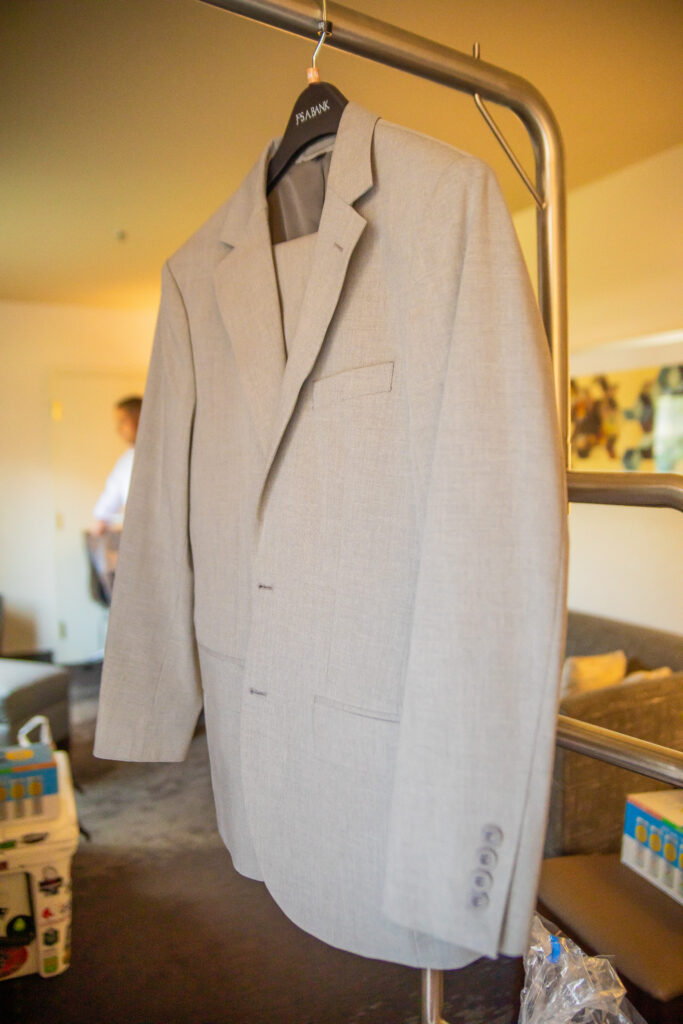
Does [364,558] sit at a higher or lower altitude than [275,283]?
lower

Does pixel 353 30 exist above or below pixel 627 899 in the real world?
above

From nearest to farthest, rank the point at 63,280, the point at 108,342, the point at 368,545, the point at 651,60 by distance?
1. the point at 368,545
2. the point at 651,60
3. the point at 63,280
4. the point at 108,342

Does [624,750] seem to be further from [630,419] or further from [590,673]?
[630,419]

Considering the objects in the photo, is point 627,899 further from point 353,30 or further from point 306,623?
point 353,30

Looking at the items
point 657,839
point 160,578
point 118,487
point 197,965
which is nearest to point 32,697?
point 197,965

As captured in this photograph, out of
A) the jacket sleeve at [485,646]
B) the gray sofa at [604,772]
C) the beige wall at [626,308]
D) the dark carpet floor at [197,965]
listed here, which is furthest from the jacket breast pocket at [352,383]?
the beige wall at [626,308]

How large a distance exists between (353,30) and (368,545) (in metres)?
0.61

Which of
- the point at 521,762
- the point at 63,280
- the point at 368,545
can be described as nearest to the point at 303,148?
the point at 368,545

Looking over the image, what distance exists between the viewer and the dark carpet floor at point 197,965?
187cm

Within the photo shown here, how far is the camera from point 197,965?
6.80ft

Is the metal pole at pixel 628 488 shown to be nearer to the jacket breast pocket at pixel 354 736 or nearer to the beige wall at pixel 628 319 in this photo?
the jacket breast pocket at pixel 354 736

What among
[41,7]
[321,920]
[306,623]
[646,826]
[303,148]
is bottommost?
[646,826]

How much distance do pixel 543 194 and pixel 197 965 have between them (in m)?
2.20

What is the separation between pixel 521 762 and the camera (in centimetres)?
67
